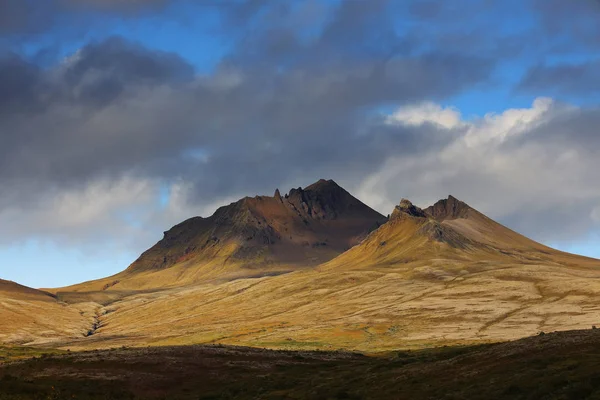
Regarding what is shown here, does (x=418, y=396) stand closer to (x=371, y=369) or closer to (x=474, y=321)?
(x=371, y=369)

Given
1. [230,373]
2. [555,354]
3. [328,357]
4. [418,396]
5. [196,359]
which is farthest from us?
[328,357]

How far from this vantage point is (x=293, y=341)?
165 metres

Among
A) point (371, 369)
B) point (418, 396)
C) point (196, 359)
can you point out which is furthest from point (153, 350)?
point (418, 396)

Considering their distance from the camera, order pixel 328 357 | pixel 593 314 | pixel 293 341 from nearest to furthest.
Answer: pixel 328 357
pixel 293 341
pixel 593 314

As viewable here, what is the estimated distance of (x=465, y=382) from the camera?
54938 mm

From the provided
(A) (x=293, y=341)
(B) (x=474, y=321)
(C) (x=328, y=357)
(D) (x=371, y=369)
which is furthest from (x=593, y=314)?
(D) (x=371, y=369)

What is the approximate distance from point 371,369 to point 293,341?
92.0m

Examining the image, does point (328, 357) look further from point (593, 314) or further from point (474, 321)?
point (593, 314)

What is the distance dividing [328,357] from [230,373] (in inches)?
800

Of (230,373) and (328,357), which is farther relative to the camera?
(328,357)

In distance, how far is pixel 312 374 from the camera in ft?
256

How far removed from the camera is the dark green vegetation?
5069cm

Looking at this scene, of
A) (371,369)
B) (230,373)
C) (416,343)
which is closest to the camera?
(371,369)

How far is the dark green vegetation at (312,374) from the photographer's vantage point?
50.7m
